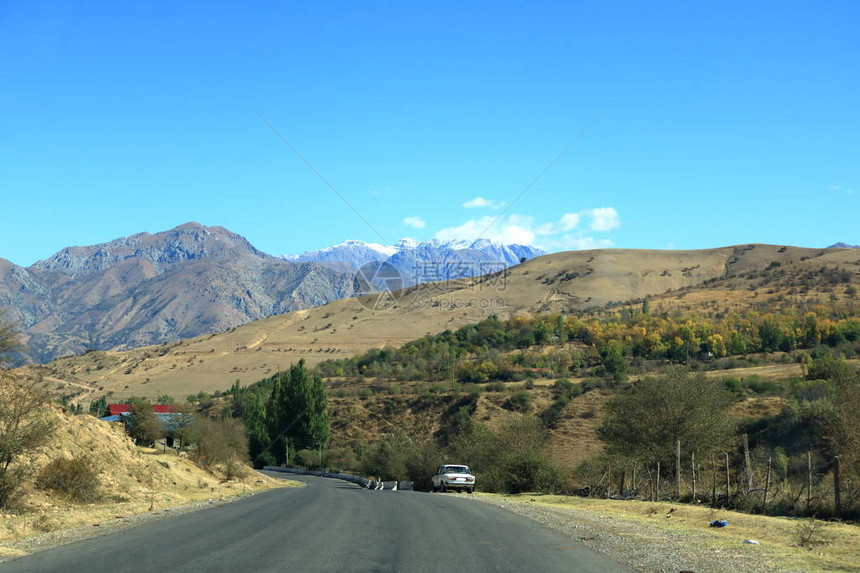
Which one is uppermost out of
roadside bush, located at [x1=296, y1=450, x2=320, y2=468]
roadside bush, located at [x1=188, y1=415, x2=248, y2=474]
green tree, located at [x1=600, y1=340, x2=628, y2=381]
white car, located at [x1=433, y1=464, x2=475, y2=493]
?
green tree, located at [x1=600, y1=340, x2=628, y2=381]

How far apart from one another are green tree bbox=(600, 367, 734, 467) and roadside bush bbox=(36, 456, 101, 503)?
28950mm

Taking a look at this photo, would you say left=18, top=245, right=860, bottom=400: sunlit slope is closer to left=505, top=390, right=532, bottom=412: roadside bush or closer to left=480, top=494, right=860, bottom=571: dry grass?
left=505, top=390, right=532, bottom=412: roadside bush

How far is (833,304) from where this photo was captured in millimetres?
114562

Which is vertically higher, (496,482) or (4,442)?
(4,442)

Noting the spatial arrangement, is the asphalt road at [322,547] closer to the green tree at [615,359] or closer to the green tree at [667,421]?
the green tree at [667,421]

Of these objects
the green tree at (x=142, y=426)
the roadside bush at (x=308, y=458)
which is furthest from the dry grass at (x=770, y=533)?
the roadside bush at (x=308, y=458)

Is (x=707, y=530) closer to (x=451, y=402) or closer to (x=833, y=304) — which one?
(x=451, y=402)

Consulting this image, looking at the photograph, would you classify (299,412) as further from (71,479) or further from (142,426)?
(71,479)

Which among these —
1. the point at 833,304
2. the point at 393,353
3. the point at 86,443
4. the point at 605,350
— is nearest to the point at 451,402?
the point at 605,350

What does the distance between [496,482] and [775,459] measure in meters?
19.9

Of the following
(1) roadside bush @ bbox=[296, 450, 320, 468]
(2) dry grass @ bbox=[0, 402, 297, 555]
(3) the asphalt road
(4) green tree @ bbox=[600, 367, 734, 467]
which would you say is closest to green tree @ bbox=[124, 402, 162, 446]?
(2) dry grass @ bbox=[0, 402, 297, 555]

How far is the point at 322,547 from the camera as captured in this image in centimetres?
1488

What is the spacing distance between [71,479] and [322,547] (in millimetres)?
14224

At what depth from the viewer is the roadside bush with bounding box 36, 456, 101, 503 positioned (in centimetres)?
2447
